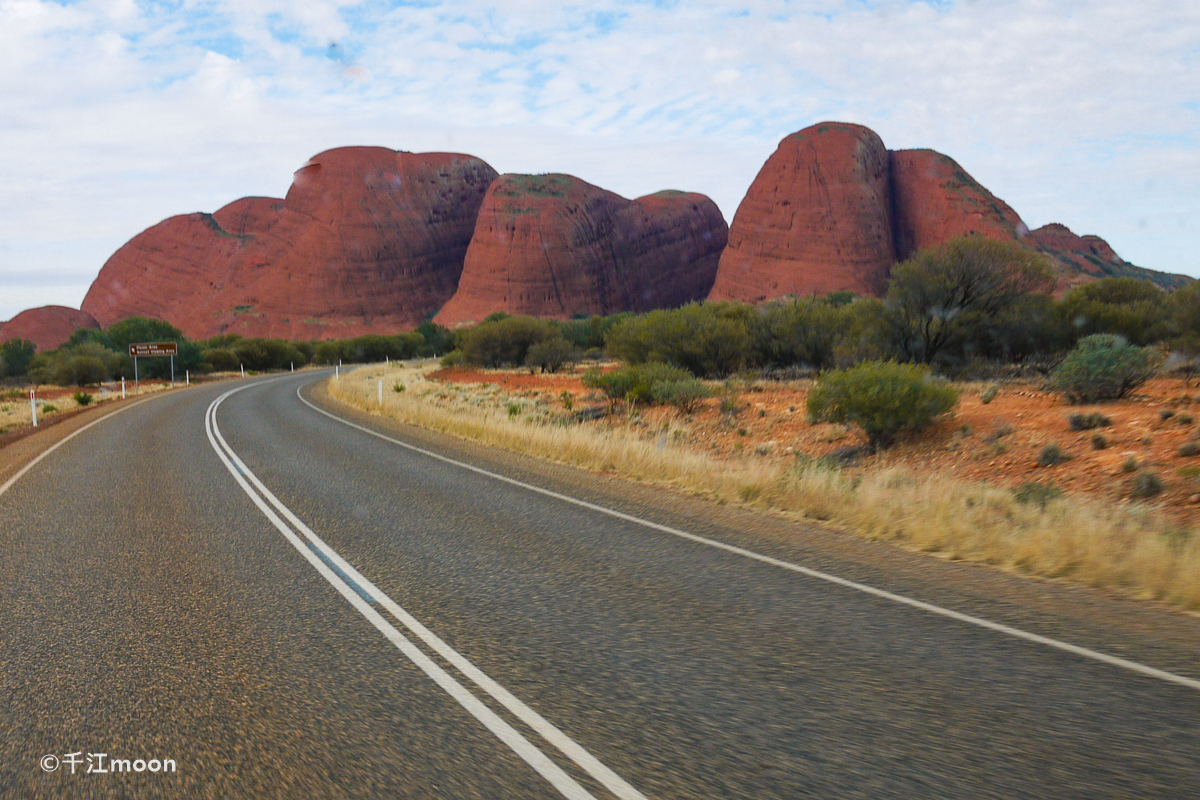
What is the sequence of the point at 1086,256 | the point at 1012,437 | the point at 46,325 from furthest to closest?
the point at 46,325, the point at 1086,256, the point at 1012,437

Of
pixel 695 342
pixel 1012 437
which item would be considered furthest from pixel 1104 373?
pixel 695 342

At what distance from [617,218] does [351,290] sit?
117 ft

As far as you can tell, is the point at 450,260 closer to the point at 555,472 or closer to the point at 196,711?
the point at 555,472

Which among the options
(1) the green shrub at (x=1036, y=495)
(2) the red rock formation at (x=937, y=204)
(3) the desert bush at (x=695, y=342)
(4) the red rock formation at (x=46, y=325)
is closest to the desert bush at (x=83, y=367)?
(3) the desert bush at (x=695, y=342)

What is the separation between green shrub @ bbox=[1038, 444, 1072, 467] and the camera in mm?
11820

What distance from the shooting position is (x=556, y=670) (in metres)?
4.14

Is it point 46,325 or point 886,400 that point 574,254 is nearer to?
point 46,325

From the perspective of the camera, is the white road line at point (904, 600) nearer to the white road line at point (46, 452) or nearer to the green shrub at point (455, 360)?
the white road line at point (46, 452)

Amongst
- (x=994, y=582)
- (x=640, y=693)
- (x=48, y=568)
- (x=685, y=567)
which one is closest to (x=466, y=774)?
(x=640, y=693)

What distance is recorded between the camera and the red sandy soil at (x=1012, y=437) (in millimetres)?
10852

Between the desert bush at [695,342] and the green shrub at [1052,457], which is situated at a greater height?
the desert bush at [695,342]

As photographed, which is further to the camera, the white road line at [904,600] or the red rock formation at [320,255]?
the red rock formation at [320,255]

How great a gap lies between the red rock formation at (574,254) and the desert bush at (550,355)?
52.6m

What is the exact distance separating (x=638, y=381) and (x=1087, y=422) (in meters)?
10.3
